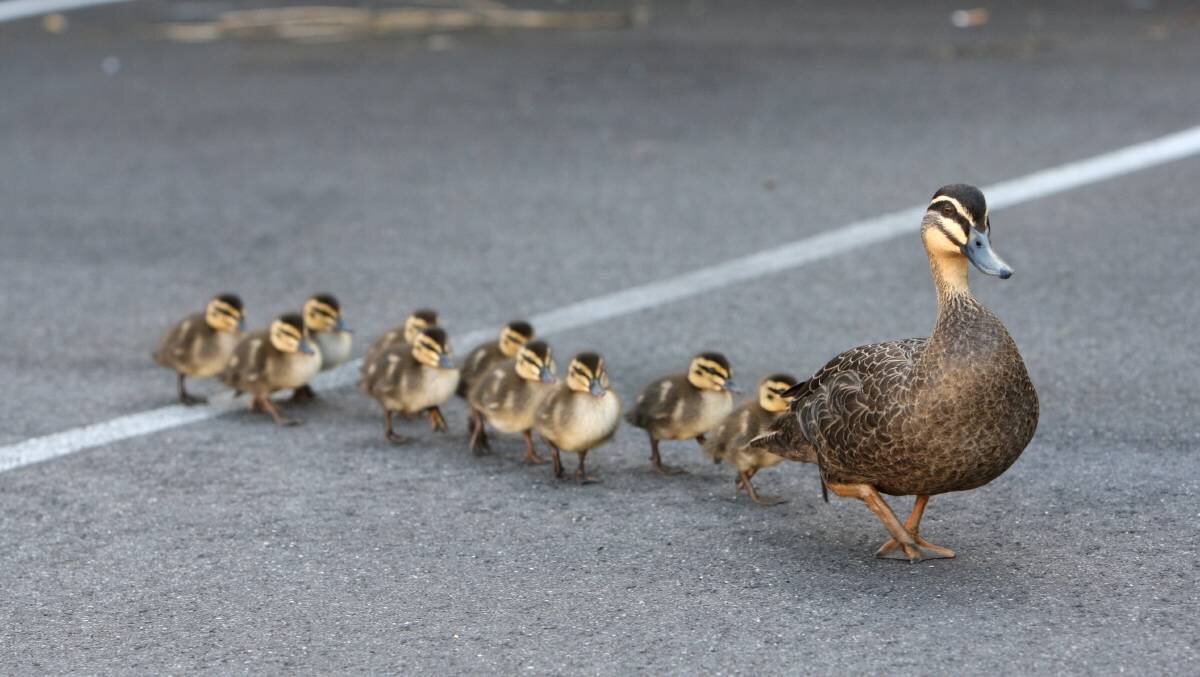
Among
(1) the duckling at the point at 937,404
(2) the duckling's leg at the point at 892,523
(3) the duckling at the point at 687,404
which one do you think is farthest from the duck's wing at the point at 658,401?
(2) the duckling's leg at the point at 892,523

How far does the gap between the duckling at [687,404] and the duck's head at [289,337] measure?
1448mm

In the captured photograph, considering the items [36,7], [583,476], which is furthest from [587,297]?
[36,7]

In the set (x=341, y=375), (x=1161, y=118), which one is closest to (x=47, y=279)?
(x=341, y=375)

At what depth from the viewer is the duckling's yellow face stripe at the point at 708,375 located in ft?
20.9

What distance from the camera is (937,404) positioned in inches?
195

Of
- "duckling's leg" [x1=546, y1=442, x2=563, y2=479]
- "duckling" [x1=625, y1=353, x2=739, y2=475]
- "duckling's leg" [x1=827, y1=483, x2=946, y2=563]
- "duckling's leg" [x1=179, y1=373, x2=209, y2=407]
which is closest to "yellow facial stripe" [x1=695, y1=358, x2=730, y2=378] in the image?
"duckling" [x1=625, y1=353, x2=739, y2=475]

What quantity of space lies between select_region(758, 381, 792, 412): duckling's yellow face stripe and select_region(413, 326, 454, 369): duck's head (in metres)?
1.36

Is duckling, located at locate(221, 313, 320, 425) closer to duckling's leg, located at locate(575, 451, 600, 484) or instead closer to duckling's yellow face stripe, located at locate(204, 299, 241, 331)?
duckling's yellow face stripe, located at locate(204, 299, 241, 331)

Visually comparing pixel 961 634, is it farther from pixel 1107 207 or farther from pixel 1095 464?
pixel 1107 207

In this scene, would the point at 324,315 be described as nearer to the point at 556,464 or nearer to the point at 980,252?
the point at 556,464

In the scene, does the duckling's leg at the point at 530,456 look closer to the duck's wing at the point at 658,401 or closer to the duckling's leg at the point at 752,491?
the duck's wing at the point at 658,401

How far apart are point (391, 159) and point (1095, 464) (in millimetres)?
5968

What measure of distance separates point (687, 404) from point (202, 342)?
2226mm

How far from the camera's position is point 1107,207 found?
352 inches
